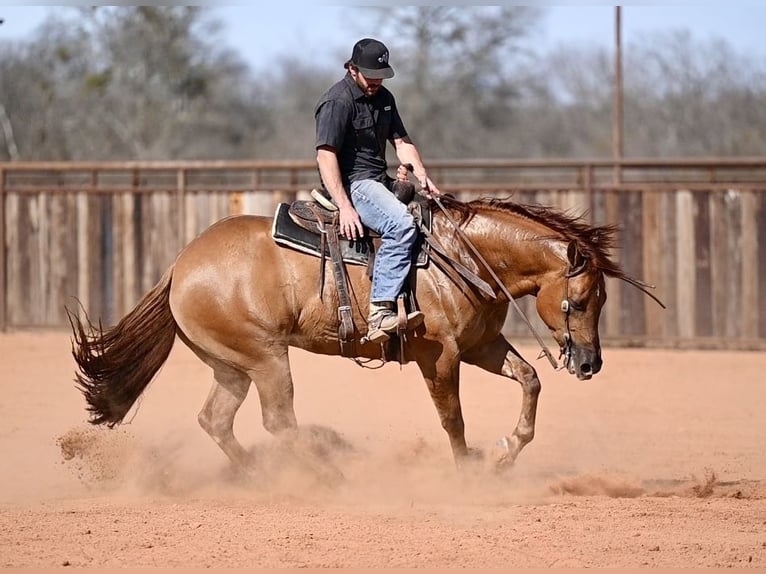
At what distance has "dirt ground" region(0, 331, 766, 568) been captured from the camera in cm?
545

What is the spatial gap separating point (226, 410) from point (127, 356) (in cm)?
76

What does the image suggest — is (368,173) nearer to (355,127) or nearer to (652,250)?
(355,127)

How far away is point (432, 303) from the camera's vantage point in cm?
693

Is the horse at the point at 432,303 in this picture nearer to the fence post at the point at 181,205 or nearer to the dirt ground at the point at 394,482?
the dirt ground at the point at 394,482

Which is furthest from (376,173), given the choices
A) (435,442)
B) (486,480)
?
(435,442)

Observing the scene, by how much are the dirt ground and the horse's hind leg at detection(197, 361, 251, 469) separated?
0.20m

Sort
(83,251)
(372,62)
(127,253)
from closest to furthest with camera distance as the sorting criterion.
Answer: (372,62) < (127,253) < (83,251)

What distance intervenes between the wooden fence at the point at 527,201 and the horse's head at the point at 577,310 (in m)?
7.24

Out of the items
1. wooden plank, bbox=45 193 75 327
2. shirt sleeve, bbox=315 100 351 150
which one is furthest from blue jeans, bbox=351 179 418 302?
wooden plank, bbox=45 193 75 327

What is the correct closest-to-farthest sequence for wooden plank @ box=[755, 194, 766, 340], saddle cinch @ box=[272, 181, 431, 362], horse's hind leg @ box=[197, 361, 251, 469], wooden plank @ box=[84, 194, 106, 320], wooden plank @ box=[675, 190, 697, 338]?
saddle cinch @ box=[272, 181, 431, 362] → horse's hind leg @ box=[197, 361, 251, 469] → wooden plank @ box=[755, 194, 766, 340] → wooden plank @ box=[675, 190, 697, 338] → wooden plank @ box=[84, 194, 106, 320]

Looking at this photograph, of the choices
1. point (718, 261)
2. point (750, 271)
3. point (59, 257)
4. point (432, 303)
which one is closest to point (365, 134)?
point (432, 303)

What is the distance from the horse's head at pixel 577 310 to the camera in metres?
6.88

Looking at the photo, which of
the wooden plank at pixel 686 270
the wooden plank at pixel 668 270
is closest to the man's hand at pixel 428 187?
the wooden plank at pixel 668 270

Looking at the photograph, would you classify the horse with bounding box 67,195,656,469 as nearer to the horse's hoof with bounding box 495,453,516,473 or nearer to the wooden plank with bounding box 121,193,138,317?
the horse's hoof with bounding box 495,453,516,473
